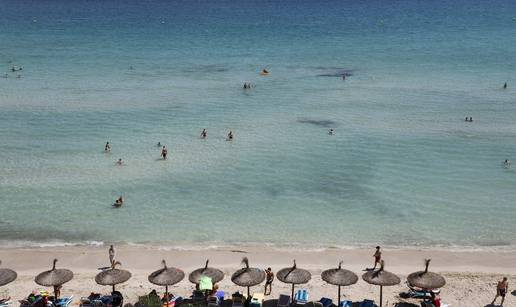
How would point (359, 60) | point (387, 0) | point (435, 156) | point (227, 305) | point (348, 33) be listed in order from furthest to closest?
point (387, 0)
point (348, 33)
point (359, 60)
point (435, 156)
point (227, 305)

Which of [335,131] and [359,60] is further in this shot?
[359,60]

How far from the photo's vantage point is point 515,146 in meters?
37.6

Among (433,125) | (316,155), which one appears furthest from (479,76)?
(316,155)

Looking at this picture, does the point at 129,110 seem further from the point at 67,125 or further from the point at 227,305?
the point at 227,305

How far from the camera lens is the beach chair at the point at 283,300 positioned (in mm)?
19188

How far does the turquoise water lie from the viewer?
27.1 meters

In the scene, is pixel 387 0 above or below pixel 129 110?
above

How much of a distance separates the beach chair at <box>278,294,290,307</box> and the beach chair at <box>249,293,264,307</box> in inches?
25.7

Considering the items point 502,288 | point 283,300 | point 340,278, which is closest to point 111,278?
point 283,300

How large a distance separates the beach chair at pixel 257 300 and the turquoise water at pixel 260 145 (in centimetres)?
600

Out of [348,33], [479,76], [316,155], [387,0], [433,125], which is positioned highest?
[387,0]

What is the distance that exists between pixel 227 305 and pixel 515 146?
87.7 ft

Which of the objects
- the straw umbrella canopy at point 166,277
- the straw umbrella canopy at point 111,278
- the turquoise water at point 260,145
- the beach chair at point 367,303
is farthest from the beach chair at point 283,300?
the turquoise water at point 260,145

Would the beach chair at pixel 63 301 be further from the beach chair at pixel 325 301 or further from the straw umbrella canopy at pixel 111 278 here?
the beach chair at pixel 325 301
